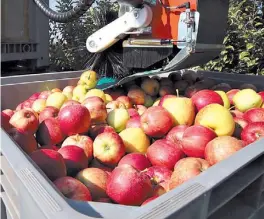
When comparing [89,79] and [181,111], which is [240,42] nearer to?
[89,79]

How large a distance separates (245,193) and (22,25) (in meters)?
3.43

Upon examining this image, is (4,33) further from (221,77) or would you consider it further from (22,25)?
(221,77)

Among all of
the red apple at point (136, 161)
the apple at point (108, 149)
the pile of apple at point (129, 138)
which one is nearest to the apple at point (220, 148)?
the pile of apple at point (129, 138)

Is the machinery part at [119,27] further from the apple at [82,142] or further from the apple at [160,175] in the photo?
the apple at [160,175]

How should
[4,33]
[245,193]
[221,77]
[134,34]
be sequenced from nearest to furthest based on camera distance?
[245,193]
[134,34]
[221,77]
[4,33]

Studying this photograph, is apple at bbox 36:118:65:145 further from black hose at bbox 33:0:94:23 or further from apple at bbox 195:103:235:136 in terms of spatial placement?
black hose at bbox 33:0:94:23

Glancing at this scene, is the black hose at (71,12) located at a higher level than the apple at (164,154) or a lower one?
higher

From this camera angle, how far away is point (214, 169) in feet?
2.74

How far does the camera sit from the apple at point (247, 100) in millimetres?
1762

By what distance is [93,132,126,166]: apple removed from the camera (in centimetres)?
135

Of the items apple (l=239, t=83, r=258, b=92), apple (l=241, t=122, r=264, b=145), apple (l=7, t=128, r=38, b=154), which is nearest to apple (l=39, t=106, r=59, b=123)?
apple (l=7, t=128, r=38, b=154)

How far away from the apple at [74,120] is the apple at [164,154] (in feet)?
1.08

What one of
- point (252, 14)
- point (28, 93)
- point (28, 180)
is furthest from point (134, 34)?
point (252, 14)

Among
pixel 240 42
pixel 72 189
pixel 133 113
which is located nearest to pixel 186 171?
pixel 72 189
